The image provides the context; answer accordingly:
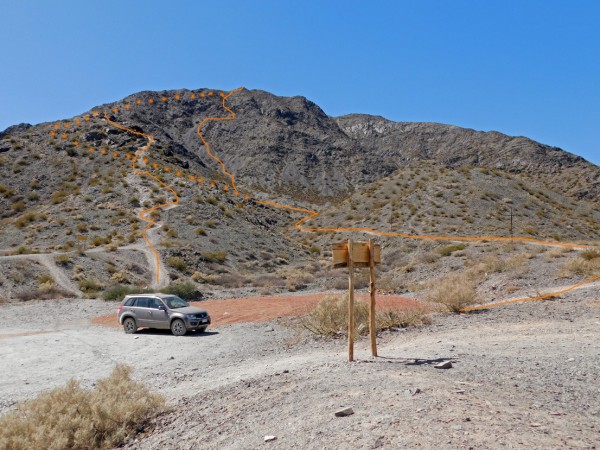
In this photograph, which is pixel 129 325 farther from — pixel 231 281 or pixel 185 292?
pixel 231 281

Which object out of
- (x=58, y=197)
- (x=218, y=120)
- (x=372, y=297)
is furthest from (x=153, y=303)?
(x=218, y=120)

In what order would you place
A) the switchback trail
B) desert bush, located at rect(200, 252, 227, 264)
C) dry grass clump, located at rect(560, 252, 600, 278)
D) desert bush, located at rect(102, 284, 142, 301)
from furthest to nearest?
desert bush, located at rect(200, 252, 227, 264) → desert bush, located at rect(102, 284, 142, 301) → dry grass clump, located at rect(560, 252, 600, 278) → the switchback trail

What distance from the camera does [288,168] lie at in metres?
99.6

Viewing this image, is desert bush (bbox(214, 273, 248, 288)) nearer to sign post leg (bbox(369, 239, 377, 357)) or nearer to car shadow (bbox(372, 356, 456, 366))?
sign post leg (bbox(369, 239, 377, 357))

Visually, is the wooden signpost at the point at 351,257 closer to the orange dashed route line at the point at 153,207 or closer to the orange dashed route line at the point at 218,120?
the orange dashed route line at the point at 153,207

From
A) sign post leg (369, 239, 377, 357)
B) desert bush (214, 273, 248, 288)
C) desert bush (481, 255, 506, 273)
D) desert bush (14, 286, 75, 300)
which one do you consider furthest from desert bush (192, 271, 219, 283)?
sign post leg (369, 239, 377, 357)

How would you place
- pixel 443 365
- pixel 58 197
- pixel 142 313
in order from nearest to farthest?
pixel 443 365 → pixel 142 313 → pixel 58 197

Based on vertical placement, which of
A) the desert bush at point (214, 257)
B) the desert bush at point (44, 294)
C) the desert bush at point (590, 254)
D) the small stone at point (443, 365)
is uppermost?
the desert bush at point (214, 257)

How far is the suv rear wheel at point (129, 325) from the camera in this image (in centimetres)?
1997

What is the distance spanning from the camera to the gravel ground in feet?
18.7

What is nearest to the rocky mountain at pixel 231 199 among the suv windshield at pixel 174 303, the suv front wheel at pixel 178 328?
the suv windshield at pixel 174 303

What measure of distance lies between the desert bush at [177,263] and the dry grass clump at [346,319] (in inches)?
1038

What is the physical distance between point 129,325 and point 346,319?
903 cm

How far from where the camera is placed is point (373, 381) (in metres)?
7.95
